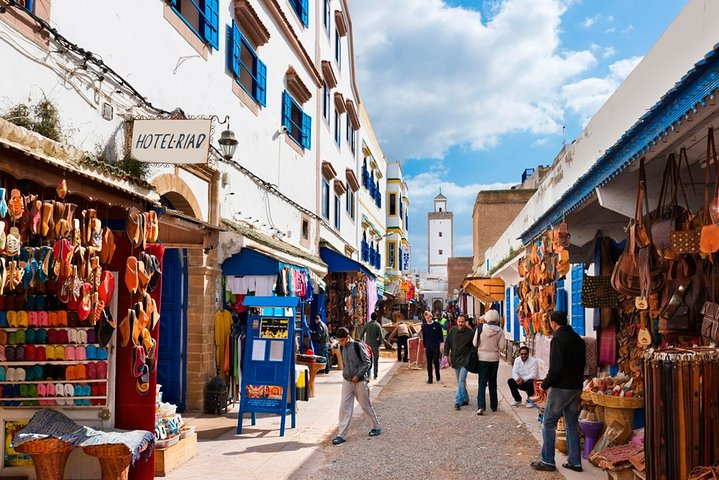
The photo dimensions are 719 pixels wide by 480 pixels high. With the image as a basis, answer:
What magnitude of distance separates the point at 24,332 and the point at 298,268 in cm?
678

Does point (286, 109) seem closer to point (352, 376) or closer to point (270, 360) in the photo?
point (270, 360)

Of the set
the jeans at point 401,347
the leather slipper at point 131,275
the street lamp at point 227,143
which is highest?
the street lamp at point 227,143

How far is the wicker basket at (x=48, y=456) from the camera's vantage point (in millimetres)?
5438

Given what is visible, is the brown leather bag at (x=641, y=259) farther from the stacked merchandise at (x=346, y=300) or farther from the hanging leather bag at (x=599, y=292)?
the stacked merchandise at (x=346, y=300)

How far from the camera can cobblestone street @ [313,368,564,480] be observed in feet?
23.8

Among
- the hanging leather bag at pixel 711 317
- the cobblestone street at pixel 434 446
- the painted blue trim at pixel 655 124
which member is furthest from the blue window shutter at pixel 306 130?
the hanging leather bag at pixel 711 317

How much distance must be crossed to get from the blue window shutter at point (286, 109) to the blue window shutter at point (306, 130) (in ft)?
4.26

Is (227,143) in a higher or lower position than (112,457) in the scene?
Result: higher

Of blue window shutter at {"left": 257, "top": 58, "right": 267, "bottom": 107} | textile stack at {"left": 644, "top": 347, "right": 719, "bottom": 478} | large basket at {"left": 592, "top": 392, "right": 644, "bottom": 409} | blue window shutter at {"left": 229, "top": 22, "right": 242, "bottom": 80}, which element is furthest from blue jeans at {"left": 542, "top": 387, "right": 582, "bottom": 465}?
blue window shutter at {"left": 257, "top": 58, "right": 267, "bottom": 107}

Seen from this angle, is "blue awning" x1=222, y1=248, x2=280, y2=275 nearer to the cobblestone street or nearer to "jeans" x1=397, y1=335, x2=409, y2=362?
the cobblestone street

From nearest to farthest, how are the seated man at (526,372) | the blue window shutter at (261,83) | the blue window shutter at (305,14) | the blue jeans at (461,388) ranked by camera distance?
the seated man at (526,372) < the blue jeans at (461,388) < the blue window shutter at (261,83) < the blue window shutter at (305,14)

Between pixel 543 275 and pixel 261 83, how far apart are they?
7319 mm

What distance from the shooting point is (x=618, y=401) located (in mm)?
6605

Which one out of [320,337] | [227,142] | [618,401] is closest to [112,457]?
[618,401]
